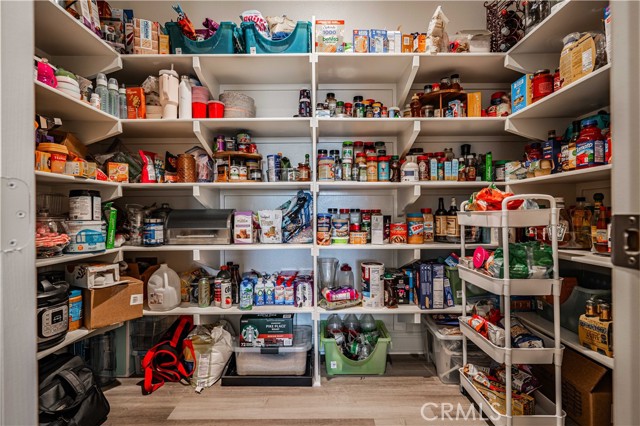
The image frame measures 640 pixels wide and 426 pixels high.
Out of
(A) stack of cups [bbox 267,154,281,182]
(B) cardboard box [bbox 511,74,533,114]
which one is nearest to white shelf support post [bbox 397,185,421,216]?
(B) cardboard box [bbox 511,74,533,114]

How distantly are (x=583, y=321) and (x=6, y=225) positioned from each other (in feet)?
7.35

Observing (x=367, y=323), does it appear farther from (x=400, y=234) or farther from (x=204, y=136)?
(x=204, y=136)

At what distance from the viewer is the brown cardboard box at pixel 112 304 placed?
6.14ft

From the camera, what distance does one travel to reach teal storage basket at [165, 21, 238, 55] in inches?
85.6

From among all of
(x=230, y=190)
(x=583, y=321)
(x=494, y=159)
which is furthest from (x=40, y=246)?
(x=494, y=159)

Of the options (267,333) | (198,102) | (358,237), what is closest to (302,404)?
(267,333)

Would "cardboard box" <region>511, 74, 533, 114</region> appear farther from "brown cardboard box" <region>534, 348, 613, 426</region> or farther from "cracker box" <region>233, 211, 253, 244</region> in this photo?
"cracker box" <region>233, 211, 253, 244</region>

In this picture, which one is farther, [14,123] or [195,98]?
[195,98]

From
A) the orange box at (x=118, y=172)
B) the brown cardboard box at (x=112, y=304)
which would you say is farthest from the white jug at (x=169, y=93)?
the brown cardboard box at (x=112, y=304)

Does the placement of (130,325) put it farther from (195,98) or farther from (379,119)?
(379,119)

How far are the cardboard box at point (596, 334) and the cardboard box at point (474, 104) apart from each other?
55.5 inches

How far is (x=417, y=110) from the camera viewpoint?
7.52 feet

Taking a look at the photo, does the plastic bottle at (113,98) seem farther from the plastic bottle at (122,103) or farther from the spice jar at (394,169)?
the spice jar at (394,169)

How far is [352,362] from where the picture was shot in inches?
86.0
